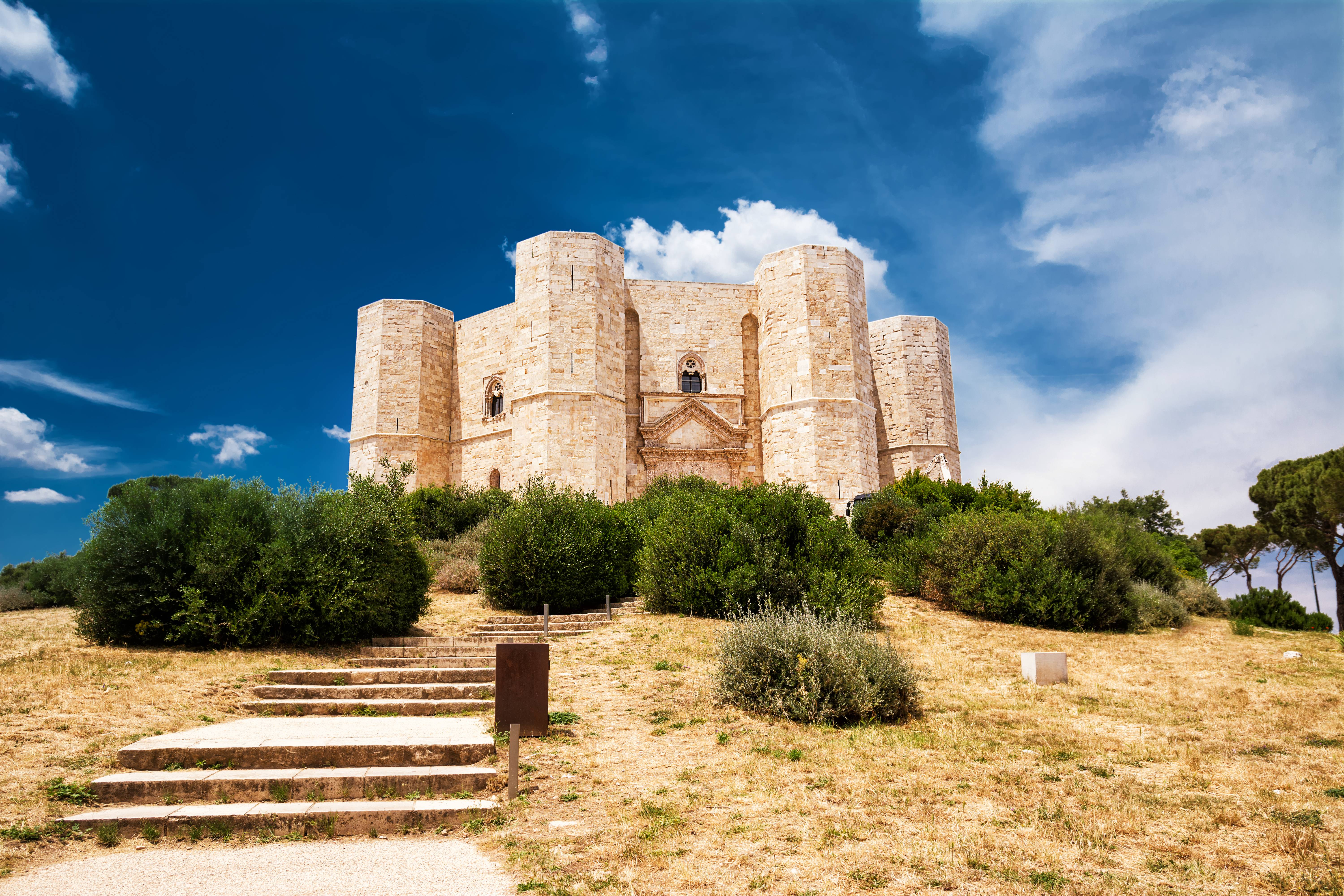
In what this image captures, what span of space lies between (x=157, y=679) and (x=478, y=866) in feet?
17.8

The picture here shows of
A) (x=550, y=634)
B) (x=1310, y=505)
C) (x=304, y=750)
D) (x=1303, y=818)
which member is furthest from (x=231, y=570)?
(x=1310, y=505)

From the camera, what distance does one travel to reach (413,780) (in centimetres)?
471

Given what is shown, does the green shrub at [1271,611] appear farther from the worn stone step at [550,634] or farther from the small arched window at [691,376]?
the small arched window at [691,376]

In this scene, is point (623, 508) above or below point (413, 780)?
above

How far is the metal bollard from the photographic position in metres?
4.55

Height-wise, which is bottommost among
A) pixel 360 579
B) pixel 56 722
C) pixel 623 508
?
pixel 56 722

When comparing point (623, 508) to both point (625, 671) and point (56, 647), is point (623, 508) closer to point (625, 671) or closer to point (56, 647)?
point (625, 671)

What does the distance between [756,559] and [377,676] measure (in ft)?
18.9

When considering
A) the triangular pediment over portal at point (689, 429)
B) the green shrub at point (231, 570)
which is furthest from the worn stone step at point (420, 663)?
the triangular pediment over portal at point (689, 429)

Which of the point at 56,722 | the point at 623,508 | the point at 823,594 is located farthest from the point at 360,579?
the point at 623,508

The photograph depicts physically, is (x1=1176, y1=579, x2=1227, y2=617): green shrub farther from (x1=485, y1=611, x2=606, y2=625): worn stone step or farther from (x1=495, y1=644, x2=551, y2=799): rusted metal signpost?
(x1=495, y1=644, x2=551, y2=799): rusted metal signpost

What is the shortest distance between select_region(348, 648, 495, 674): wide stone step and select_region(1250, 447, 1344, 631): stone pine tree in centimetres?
2318

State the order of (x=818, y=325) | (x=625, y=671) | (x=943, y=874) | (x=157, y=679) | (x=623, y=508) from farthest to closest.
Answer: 1. (x=818, y=325)
2. (x=623, y=508)
3. (x=625, y=671)
4. (x=157, y=679)
5. (x=943, y=874)

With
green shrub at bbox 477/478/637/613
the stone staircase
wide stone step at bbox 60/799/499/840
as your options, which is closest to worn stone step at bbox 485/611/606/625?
green shrub at bbox 477/478/637/613
